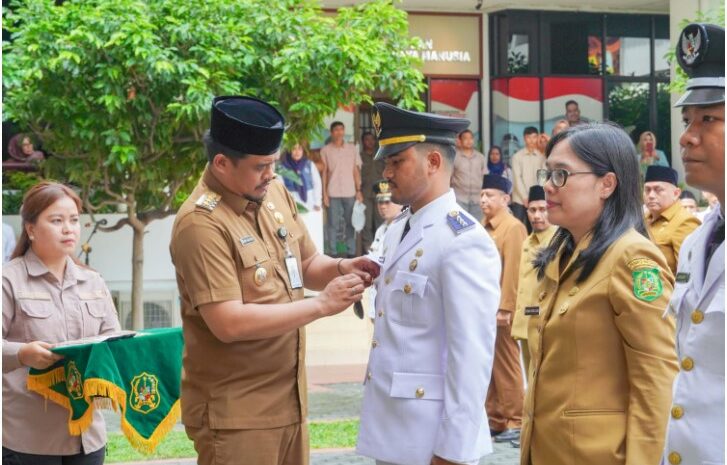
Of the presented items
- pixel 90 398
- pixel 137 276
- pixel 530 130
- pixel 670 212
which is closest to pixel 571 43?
pixel 530 130

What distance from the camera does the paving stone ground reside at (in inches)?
308

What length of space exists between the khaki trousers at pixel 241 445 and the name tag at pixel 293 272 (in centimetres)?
53

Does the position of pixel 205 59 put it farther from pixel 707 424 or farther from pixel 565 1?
pixel 565 1

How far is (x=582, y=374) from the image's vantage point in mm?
3572

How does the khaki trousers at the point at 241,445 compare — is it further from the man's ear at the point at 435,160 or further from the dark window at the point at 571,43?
the dark window at the point at 571,43

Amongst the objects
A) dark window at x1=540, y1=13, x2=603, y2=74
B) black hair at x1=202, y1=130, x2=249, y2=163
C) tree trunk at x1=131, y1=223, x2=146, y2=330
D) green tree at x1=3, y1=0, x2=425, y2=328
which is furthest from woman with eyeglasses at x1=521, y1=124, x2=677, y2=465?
dark window at x1=540, y1=13, x2=603, y2=74

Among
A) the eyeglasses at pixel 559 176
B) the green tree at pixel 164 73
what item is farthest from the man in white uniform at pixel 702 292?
the green tree at pixel 164 73

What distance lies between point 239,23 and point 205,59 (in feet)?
2.13

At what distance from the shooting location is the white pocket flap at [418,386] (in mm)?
3861

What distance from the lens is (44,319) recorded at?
4.83 m

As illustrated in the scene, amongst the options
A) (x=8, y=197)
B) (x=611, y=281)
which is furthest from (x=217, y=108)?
(x=8, y=197)

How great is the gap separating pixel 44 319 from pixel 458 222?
1.92 meters

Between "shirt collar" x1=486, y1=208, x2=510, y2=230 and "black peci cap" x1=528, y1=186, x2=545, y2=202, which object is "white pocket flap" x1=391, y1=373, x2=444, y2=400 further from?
"shirt collar" x1=486, y1=208, x2=510, y2=230

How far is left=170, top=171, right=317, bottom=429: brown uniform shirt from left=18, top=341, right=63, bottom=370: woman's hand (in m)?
0.67
